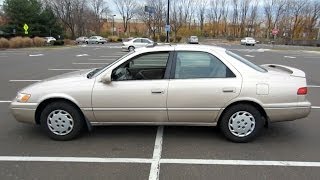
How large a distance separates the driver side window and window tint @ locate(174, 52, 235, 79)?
0.81 ft

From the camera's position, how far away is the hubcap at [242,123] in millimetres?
5055

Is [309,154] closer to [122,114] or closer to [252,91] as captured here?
[252,91]

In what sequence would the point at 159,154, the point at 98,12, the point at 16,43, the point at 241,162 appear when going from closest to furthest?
the point at 241,162 < the point at 159,154 < the point at 16,43 < the point at 98,12

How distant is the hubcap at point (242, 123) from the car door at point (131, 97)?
3.42 ft

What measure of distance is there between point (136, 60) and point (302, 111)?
271cm

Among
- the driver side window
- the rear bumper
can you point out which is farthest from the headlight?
the rear bumper

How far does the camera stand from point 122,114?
5059mm

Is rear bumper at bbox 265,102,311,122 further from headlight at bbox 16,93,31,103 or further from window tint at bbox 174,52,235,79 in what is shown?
headlight at bbox 16,93,31,103

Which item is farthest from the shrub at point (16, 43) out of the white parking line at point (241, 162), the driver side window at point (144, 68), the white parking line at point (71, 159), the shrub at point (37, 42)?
the white parking line at point (241, 162)

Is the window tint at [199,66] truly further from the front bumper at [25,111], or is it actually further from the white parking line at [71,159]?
the front bumper at [25,111]

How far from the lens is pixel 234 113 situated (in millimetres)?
5039

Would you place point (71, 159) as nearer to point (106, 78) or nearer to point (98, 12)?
point (106, 78)

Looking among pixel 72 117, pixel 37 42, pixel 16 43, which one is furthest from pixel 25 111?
pixel 37 42

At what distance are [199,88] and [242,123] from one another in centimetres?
88
